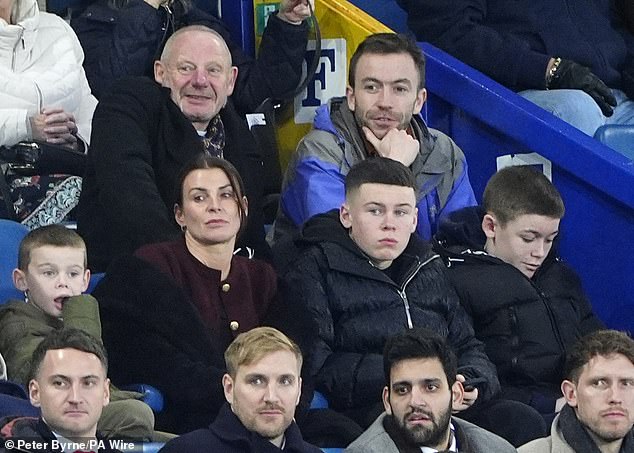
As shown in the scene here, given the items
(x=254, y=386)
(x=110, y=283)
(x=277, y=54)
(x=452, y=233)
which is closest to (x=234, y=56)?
(x=277, y=54)

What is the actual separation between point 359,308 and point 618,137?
186 cm

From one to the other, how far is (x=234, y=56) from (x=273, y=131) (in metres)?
0.35

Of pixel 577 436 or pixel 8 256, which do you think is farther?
pixel 8 256

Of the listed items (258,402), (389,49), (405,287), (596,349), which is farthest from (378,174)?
(258,402)

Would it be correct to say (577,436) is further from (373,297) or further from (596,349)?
(373,297)

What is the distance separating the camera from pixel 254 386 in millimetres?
5242

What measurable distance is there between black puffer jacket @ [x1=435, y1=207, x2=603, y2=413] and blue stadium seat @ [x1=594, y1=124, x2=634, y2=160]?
40.8 inches

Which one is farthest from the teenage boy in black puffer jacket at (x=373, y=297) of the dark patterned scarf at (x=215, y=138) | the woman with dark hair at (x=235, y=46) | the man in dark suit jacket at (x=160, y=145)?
the woman with dark hair at (x=235, y=46)

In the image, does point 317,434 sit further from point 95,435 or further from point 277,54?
point 277,54

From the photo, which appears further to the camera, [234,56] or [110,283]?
[234,56]

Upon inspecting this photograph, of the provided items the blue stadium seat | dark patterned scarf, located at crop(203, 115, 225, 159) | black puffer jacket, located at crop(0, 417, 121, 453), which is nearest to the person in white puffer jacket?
dark patterned scarf, located at crop(203, 115, 225, 159)

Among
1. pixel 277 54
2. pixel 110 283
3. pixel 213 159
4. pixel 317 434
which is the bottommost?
pixel 317 434

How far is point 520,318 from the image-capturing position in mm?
6395

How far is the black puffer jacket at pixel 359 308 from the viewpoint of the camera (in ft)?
19.3
